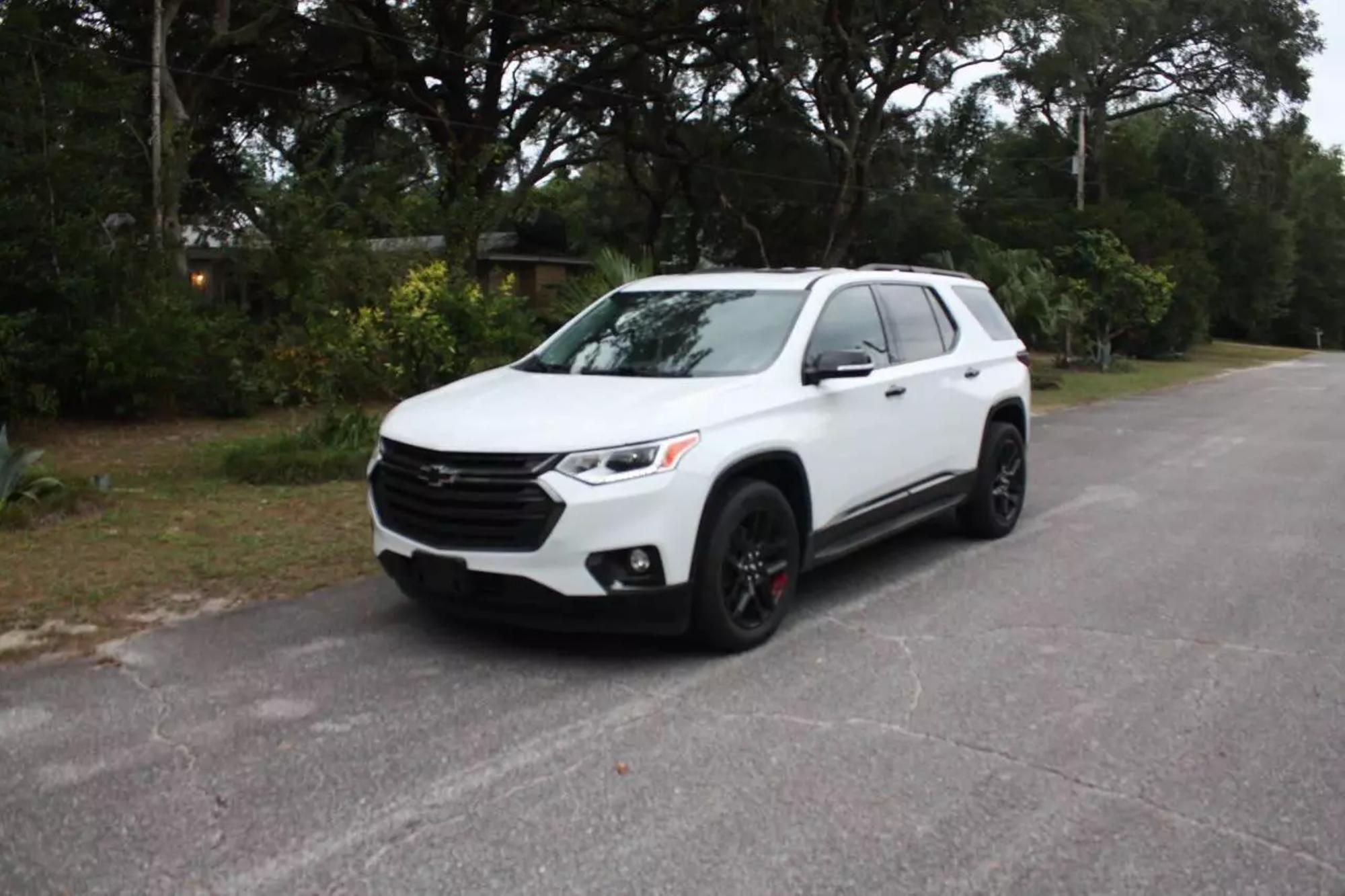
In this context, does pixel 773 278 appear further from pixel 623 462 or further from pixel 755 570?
pixel 623 462

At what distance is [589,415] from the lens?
5371 mm

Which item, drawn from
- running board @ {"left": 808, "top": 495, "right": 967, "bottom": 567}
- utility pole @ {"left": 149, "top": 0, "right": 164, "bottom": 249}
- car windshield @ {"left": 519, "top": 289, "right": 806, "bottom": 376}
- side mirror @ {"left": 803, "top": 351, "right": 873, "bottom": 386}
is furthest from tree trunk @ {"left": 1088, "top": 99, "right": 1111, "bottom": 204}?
side mirror @ {"left": 803, "top": 351, "right": 873, "bottom": 386}

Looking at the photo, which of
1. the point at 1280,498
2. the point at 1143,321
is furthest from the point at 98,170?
the point at 1143,321

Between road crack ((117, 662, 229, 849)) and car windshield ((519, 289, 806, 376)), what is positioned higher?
car windshield ((519, 289, 806, 376))

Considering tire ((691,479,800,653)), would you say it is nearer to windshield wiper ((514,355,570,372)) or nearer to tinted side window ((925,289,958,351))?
windshield wiper ((514,355,570,372))

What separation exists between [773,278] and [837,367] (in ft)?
3.55

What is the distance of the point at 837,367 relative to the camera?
6043mm

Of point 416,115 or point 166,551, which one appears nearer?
point 166,551

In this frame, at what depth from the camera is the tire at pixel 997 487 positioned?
26.1 ft

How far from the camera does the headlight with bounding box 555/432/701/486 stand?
5098 millimetres

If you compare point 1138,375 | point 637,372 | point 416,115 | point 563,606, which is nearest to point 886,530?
point 637,372

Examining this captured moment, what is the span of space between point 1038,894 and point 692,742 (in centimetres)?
146

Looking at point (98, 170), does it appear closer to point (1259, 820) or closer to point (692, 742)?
point (692, 742)

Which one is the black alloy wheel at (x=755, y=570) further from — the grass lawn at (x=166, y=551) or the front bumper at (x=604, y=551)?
the grass lawn at (x=166, y=551)
